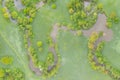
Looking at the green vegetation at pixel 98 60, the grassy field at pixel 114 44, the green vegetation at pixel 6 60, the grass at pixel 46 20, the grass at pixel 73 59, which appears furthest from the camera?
the green vegetation at pixel 6 60

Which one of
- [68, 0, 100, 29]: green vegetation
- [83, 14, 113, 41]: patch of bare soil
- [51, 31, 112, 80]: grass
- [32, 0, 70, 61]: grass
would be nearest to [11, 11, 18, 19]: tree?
[32, 0, 70, 61]: grass

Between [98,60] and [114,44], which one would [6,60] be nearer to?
[98,60]

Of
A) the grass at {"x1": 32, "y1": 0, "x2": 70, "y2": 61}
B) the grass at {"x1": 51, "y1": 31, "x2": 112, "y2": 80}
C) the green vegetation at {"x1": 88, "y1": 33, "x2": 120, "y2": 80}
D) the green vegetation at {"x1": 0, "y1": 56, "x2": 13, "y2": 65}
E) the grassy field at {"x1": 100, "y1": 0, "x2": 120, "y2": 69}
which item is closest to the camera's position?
the green vegetation at {"x1": 88, "y1": 33, "x2": 120, "y2": 80}

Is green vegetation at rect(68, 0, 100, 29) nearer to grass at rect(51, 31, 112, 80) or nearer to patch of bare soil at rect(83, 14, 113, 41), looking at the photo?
patch of bare soil at rect(83, 14, 113, 41)

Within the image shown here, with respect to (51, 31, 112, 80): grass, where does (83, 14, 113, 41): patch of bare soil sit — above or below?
above

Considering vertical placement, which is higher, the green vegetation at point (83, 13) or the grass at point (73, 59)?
the green vegetation at point (83, 13)

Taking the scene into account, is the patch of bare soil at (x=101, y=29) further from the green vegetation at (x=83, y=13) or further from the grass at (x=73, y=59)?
the grass at (x=73, y=59)

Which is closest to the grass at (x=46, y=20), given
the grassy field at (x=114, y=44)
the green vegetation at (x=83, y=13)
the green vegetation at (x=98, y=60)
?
the green vegetation at (x=83, y=13)

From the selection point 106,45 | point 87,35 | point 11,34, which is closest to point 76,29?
point 87,35
